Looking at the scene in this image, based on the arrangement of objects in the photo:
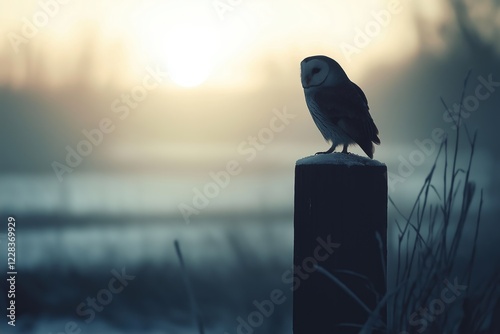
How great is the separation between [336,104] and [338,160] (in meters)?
1.31

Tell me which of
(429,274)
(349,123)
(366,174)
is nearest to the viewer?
(429,274)

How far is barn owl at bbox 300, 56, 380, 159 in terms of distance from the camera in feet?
11.1

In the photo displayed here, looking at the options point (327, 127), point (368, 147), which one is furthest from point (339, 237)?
point (327, 127)

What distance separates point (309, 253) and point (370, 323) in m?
0.41

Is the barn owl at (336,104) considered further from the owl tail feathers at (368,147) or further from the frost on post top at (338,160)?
the frost on post top at (338,160)

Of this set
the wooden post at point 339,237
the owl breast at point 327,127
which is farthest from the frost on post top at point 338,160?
the owl breast at point 327,127

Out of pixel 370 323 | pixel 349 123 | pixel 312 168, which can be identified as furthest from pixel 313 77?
pixel 370 323

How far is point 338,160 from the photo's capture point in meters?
2.18

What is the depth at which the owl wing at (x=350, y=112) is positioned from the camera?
11.1 feet

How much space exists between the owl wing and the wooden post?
3.93 feet

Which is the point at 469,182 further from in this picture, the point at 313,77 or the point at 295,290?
the point at 313,77

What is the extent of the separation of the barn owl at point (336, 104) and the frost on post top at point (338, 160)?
3.68 ft

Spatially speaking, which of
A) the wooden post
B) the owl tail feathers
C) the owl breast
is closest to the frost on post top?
the wooden post

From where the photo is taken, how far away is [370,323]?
1.79 m
